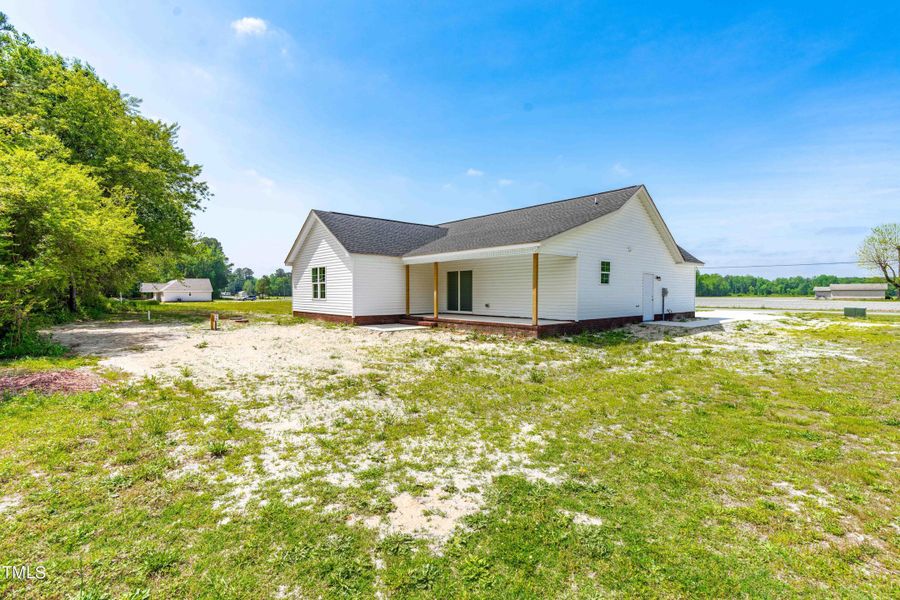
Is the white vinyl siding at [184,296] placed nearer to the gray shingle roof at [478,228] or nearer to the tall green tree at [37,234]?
the gray shingle roof at [478,228]

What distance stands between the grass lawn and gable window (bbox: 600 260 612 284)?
27.1 feet

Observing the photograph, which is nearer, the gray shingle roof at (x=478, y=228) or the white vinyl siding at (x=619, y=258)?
the white vinyl siding at (x=619, y=258)

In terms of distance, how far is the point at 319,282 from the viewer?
18.3 m

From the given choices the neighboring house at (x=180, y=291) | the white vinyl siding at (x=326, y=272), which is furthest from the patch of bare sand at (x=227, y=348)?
the neighboring house at (x=180, y=291)

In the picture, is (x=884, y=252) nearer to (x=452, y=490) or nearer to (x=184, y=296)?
(x=452, y=490)

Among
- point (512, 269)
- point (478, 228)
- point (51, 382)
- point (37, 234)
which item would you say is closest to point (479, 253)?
point (512, 269)

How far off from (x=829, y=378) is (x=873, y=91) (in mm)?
14266

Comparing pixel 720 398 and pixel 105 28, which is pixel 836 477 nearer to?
pixel 720 398

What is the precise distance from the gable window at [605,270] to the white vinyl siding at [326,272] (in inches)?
415

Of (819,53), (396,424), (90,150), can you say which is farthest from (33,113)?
(819,53)

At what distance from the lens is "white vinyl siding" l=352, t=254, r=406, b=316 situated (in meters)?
16.1

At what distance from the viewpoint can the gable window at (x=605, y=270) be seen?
14.4m

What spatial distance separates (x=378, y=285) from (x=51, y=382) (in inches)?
446

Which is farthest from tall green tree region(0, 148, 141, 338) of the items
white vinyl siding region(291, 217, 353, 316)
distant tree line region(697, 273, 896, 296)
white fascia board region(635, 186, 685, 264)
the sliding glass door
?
distant tree line region(697, 273, 896, 296)
